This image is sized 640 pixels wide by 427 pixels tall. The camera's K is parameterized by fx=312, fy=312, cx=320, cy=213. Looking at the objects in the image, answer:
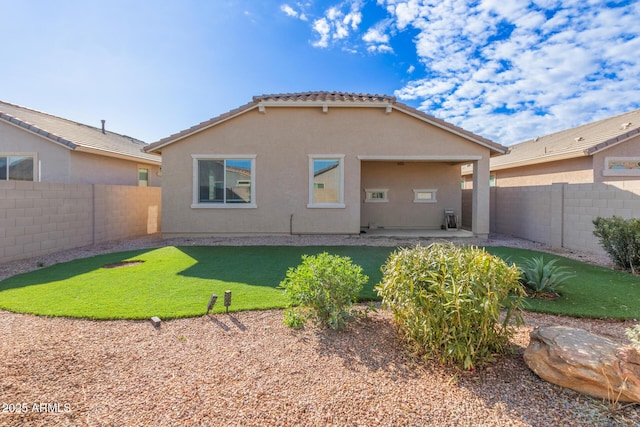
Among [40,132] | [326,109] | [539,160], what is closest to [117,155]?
[40,132]

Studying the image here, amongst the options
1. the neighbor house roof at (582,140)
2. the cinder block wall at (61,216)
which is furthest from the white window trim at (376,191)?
the cinder block wall at (61,216)

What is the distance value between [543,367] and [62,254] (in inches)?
472

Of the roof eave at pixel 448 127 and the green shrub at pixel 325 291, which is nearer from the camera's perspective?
the green shrub at pixel 325 291

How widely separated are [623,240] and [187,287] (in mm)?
9871

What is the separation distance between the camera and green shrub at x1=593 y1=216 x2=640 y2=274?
23.5ft

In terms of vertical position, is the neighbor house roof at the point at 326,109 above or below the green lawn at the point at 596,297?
above

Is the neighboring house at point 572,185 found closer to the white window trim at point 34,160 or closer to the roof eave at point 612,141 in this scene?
the roof eave at point 612,141

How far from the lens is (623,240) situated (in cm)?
734

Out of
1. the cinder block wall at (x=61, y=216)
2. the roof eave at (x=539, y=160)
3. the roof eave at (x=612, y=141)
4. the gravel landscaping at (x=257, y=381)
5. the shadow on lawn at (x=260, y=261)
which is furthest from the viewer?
the roof eave at (x=539, y=160)

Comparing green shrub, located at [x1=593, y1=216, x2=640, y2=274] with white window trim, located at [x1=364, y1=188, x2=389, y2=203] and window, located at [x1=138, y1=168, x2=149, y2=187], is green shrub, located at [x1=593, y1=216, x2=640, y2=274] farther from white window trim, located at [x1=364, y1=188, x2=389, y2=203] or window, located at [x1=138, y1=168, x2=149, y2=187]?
window, located at [x1=138, y1=168, x2=149, y2=187]

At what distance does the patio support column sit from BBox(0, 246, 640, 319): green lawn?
121 inches

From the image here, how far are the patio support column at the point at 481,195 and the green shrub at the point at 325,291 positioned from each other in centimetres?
966

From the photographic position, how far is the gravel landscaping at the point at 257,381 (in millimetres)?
2641

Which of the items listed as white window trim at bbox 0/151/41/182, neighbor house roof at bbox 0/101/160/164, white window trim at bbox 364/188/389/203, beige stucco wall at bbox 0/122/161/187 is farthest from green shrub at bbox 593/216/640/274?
white window trim at bbox 0/151/41/182
